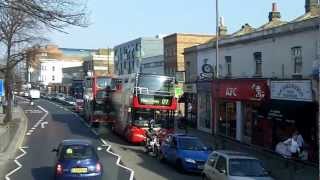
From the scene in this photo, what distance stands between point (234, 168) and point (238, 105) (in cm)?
1823

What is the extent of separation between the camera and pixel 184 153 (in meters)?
26.3

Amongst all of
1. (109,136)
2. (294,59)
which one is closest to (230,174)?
(294,59)

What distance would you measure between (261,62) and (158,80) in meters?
6.07

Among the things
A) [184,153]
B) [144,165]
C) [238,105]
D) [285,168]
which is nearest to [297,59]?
[285,168]

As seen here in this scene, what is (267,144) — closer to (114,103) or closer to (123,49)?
(114,103)

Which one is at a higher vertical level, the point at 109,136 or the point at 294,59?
the point at 294,59

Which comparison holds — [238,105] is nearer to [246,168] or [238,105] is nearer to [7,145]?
[7,145]

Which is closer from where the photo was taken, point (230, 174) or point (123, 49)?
point (230, 174)

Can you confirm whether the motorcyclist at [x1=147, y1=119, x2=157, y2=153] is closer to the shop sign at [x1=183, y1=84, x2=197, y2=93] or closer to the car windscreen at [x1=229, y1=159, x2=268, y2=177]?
the shop sign at [x1=183, y1=84, x2=197, y2=93]

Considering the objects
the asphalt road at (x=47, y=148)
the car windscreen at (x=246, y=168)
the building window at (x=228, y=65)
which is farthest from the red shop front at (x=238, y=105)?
the car windscreen at (x=246, y=168)

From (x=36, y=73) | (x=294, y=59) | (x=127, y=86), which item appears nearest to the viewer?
(x=294, y=59)

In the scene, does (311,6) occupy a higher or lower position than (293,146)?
higher

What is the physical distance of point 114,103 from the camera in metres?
45.6

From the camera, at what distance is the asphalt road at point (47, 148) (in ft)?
81.1
